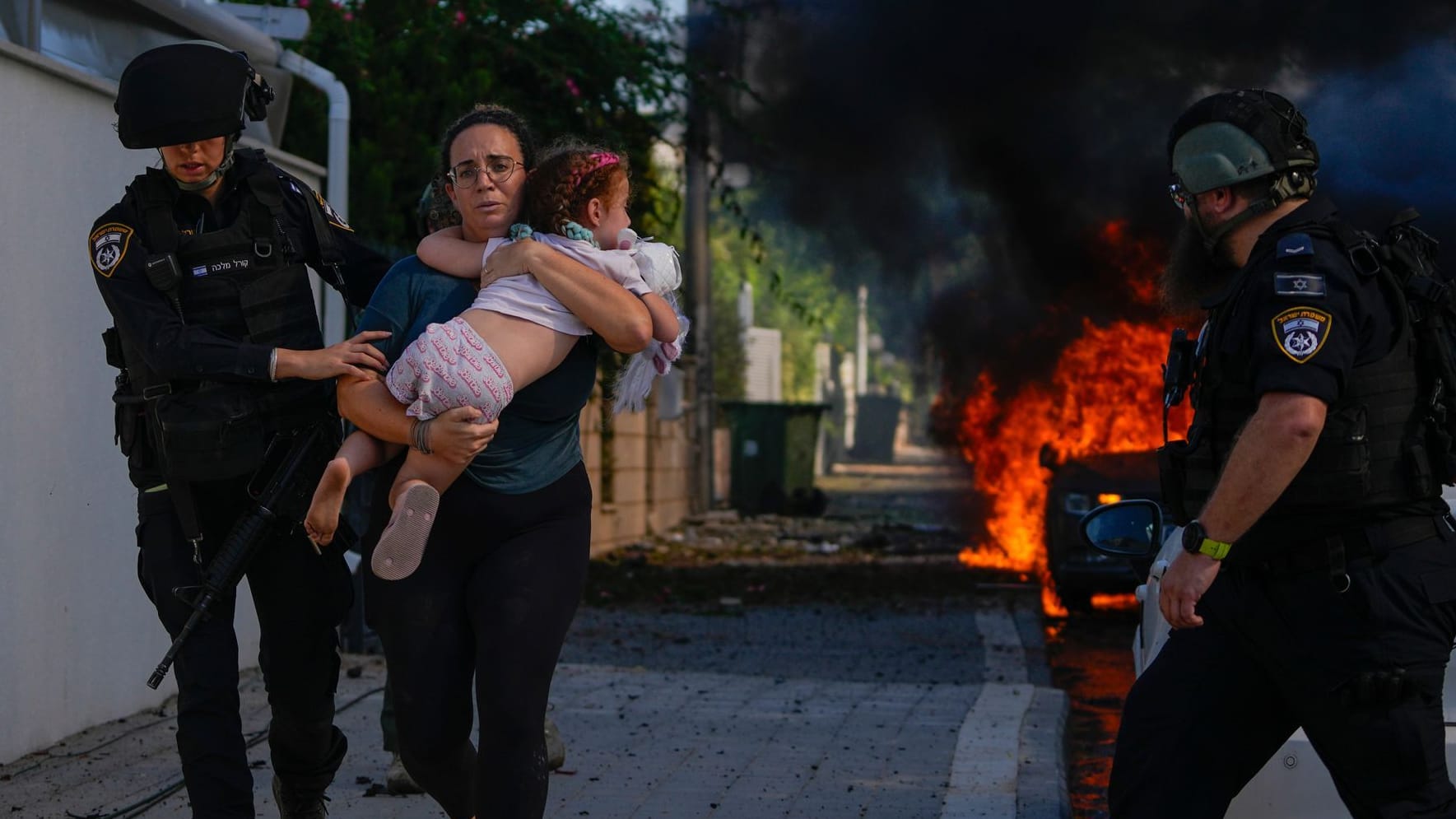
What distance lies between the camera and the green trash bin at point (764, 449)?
24766mm

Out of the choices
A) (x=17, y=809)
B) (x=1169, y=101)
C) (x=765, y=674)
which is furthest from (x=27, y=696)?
(x=1169, y=101)

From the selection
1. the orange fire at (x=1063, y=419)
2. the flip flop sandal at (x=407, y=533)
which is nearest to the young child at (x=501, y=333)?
the flip flop sandal at (x=407, y=533)

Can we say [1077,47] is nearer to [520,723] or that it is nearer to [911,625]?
[911,625]

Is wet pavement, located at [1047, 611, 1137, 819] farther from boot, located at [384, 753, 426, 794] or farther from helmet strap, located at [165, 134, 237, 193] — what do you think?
helmet strap, located at [165, 134, 237, 193]

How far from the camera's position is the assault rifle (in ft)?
12.2

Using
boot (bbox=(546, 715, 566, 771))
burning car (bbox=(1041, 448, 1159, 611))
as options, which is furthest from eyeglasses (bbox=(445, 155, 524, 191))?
burning car (bbox=(1041, 448, 1159, 611))

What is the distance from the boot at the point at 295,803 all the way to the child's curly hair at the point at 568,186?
1558 mm

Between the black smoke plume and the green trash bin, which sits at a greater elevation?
the black smoke plume

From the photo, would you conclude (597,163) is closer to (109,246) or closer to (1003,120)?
(109,246)

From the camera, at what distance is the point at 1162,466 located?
335 centimetres

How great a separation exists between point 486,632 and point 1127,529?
4.95 ft

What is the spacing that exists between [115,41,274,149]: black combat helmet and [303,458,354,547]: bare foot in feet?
2.96

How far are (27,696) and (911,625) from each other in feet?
20.5

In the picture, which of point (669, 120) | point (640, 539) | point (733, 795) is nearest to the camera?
point (733, 795)
